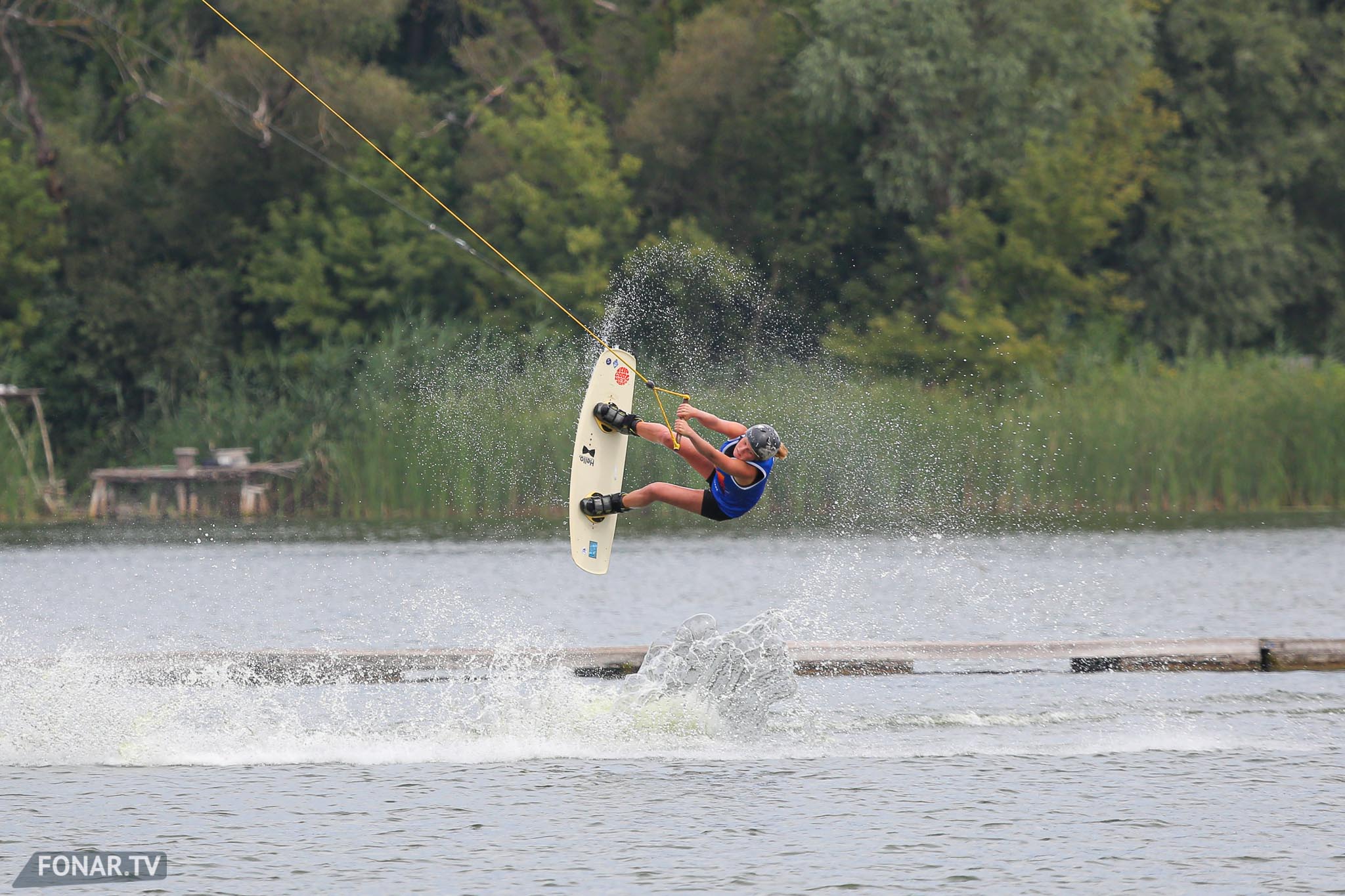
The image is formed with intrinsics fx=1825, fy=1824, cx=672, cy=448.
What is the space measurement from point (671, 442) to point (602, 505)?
104cm

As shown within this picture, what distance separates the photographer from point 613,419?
12367 mm

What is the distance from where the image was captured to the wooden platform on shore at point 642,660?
39.5 ft

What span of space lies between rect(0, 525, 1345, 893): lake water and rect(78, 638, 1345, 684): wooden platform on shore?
6.3 inches

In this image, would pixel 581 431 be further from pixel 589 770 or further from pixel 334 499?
pixel 334 499

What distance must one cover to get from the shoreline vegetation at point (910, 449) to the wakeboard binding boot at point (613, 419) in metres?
12.6

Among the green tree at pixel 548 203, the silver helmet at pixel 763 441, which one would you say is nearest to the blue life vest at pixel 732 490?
the silver helmet at pixel 763 441

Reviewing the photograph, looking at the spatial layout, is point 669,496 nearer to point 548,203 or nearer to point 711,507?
point 711,507

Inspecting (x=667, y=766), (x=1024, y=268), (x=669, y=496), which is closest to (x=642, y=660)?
(x=669, y=496)

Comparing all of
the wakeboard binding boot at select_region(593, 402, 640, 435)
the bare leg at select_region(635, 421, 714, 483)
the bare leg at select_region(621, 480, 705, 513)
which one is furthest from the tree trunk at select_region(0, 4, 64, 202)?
A: the bare leg at select_region(635, 421, 714, 483)

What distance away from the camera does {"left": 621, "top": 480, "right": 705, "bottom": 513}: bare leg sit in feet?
39.6

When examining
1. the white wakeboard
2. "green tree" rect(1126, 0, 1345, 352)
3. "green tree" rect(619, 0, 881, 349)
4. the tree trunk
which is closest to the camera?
the white wakeboard

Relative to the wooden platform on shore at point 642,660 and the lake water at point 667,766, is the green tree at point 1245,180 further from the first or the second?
the wooden platform on shore at point 642,660

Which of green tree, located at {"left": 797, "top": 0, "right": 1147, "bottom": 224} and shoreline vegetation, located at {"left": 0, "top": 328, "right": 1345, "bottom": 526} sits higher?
green tree, located at {"left": 797, "top": 0, "right": 1147, "bottom": 224}

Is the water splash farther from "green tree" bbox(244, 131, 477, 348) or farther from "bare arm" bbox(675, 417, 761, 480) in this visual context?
"green tree" bbox(244, 131, 477, 348)
